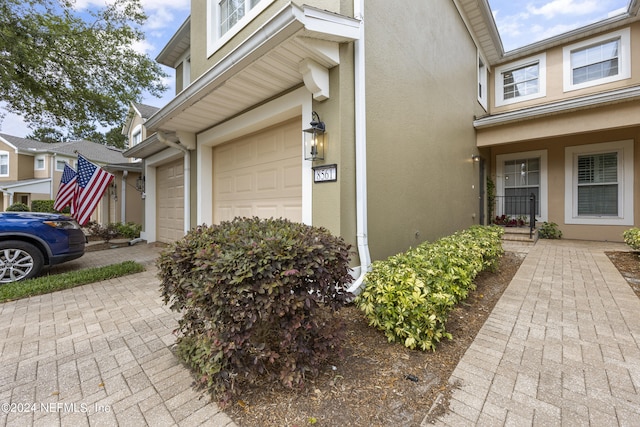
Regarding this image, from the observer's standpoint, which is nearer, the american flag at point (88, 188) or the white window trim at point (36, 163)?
the american flag at point (88, 188)

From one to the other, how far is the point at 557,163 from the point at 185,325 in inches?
380

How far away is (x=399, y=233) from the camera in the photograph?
159 inches

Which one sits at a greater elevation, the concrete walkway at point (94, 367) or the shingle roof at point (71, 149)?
the shingle roof at point (71, 149)

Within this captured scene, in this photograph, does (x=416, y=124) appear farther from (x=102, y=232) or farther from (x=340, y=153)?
(x=102, y=232)

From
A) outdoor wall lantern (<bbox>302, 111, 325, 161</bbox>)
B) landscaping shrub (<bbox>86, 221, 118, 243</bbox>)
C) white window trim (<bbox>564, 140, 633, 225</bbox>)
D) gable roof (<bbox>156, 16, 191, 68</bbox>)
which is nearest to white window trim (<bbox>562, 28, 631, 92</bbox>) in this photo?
white window trim (<bbox>564, 140, 633, 225</bbox>)

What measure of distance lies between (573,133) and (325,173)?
250 inches

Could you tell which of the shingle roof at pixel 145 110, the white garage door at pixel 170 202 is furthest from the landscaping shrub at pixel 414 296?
the shingle roof at pixel 145 110

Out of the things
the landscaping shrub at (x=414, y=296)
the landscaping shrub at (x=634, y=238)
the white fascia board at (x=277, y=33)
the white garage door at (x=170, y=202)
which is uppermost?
the white fascia board at (x=277, y=33)

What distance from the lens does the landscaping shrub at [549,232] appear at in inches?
288

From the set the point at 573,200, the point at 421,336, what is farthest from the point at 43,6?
Result: the point at 573,200

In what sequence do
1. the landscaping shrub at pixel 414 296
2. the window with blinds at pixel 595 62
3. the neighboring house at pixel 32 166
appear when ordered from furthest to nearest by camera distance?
the neighboring house at pixel 32 166 → the window with blinds at pixel 595 62 → the landscaping shrub at pixel 414 296

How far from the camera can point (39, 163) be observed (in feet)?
63.1

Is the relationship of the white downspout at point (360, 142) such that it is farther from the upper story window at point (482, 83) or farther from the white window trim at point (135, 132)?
the white window trim at point (135, 132)

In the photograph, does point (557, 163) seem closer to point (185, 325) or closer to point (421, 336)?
point (421, 336)
